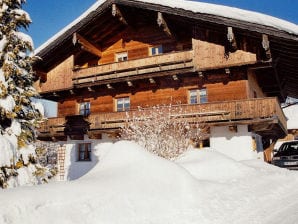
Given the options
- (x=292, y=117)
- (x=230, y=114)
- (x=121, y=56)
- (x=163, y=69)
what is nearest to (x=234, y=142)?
(x=230, y=114)

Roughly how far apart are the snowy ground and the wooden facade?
7.47 metres

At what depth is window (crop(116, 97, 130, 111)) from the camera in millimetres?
20734

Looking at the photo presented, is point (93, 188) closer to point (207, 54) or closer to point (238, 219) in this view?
point (238, 219)

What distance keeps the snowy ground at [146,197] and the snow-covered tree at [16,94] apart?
3.49 meters

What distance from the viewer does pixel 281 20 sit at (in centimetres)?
1700

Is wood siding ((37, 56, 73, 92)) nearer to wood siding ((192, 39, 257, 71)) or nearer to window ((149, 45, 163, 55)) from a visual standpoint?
window ((149, 45, 163, 55))

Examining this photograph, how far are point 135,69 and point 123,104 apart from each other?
2.86m

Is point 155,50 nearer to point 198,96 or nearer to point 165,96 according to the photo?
point 165,96

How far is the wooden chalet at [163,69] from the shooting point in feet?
53.2

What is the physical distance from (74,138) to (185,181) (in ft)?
51.2

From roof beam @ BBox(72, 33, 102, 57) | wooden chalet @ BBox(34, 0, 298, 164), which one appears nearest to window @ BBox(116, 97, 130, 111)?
wooden chalet @ BBox(34, 0, 298, 164)

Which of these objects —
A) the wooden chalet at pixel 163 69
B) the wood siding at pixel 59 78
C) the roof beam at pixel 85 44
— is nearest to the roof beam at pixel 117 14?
the wooden chalet at pixel 163 69

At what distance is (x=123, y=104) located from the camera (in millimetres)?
20875

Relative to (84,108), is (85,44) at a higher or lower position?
higher
